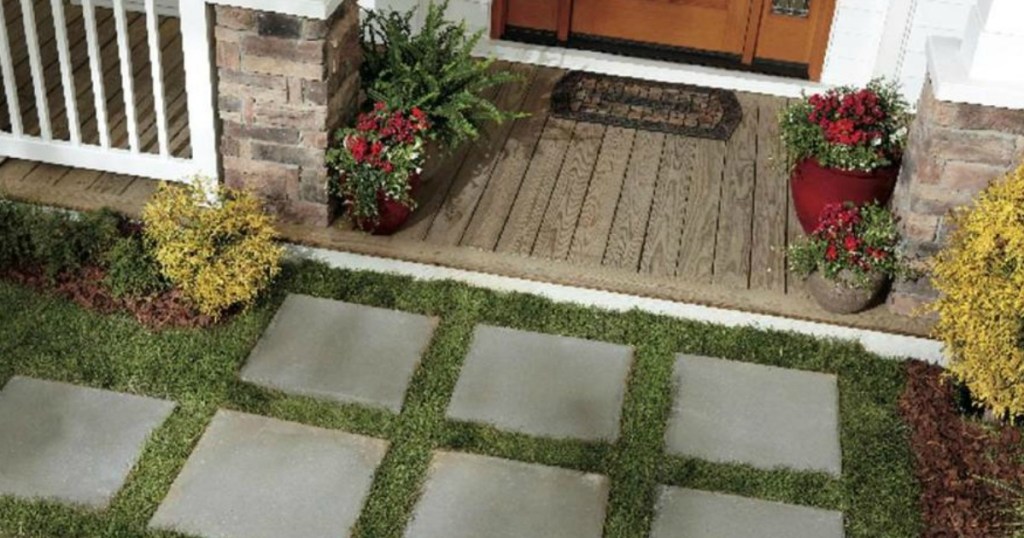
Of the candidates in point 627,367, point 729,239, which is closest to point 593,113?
point 729,239

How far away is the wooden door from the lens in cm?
654

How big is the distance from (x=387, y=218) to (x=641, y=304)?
3.44ft

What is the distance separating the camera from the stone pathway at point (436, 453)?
4.13 m

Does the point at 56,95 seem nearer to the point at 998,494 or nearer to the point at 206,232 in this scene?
the point at 206,232

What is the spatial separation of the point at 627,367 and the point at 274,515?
1.37m

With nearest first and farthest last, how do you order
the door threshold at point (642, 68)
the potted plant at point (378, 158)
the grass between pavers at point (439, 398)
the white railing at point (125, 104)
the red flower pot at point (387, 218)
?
the grass between pavers at point (439, 398) → the white railing at point (125, 104) → the potted plant at point (378, 158) → the red flower pot at point (387, 218) → the door threshold at point (642, 68)

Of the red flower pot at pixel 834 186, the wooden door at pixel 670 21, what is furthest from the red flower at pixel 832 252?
the wooden door at pixel 670 21

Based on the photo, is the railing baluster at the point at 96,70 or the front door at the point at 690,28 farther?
the front door at the point at 690,28

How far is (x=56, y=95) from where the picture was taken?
602 cm

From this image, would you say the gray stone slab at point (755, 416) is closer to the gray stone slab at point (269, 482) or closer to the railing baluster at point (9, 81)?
the gray stone slab at point (269, 482)

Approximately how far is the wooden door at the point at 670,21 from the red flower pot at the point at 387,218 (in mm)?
1773

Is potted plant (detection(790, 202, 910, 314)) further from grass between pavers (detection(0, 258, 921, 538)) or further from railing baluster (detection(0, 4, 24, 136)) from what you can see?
railing baluster (detection(0, 4, 24, 136))

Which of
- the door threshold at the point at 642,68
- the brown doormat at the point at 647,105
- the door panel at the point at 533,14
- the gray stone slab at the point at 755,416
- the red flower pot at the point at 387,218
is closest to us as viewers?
the gray stone slab at the point at 755,416

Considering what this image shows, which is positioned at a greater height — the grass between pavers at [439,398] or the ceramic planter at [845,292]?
the ceramic planter at [845,292]
